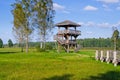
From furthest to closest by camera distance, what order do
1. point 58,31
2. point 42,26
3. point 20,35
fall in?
point 20,35
point 42,26
point 58,31

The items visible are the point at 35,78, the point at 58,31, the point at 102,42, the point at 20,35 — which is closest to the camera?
the point at 35,78

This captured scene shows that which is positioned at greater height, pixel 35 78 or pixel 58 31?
pixel 58 31

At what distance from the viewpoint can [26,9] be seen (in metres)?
68.6

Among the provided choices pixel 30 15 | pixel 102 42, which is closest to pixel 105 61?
pixel 30 15

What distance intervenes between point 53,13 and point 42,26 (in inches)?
169

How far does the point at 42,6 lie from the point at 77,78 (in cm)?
5033

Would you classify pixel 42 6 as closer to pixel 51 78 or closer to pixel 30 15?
pixel 30 15

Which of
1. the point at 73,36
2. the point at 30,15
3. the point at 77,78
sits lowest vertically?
the point at 77,78

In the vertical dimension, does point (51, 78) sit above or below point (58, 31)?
below

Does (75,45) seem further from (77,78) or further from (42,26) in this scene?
(77,78)

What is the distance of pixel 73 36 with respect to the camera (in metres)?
67.2

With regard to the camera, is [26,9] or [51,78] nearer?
[51,78]

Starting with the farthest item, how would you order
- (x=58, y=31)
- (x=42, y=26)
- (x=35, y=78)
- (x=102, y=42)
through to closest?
1. (x=102, y=42)
2. (x=42, y=26)
3. (x=58, y=31)
4. (x=35, y=78)

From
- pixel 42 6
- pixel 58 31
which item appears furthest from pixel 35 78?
pixel 42 6
